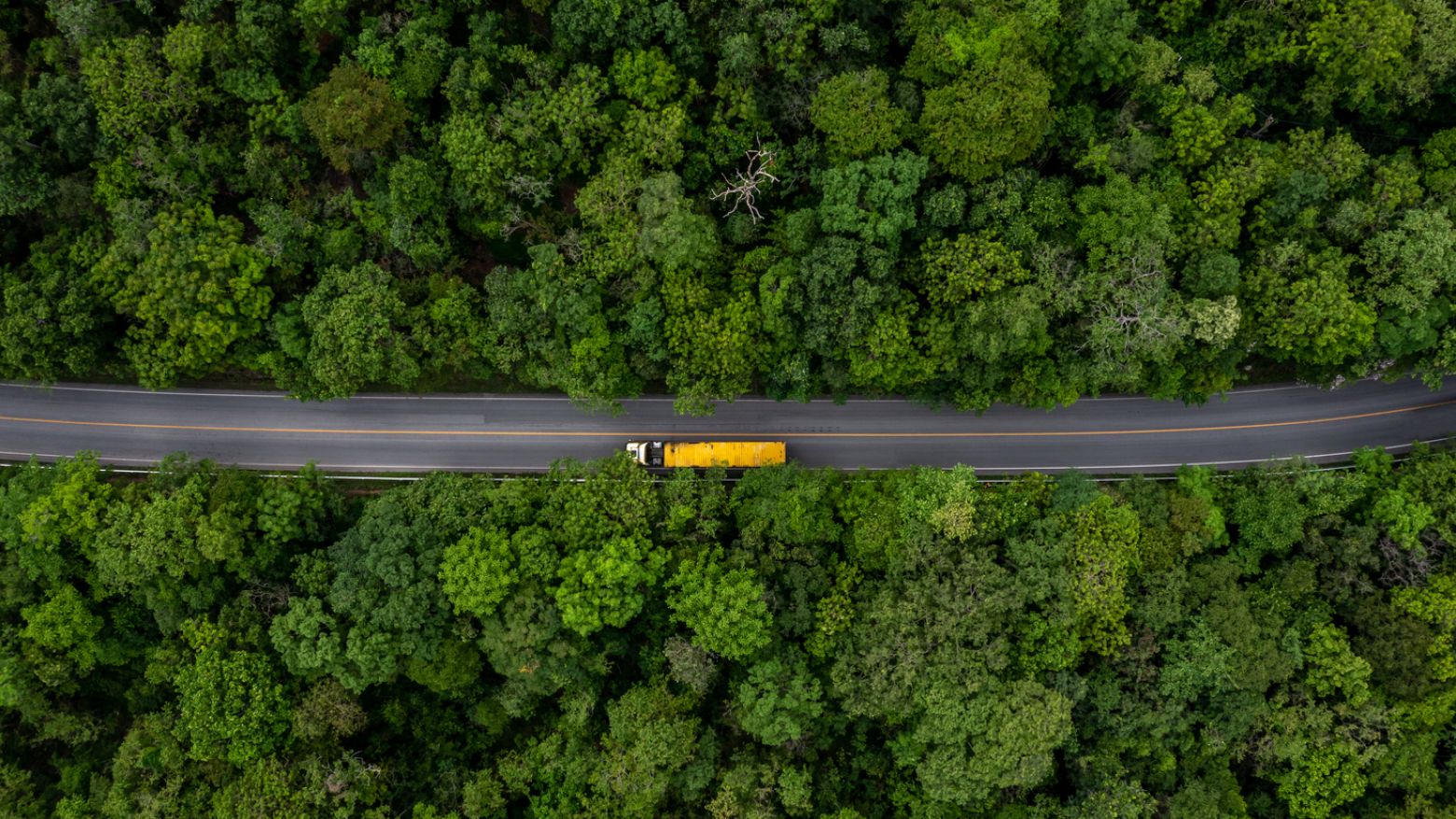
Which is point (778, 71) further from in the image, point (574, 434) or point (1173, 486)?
point (1173, 486)

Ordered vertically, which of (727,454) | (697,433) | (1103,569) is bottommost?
(1103,569)

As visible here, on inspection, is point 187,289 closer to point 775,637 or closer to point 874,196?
point 874,196

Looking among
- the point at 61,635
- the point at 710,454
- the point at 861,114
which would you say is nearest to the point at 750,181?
the point at 861,114

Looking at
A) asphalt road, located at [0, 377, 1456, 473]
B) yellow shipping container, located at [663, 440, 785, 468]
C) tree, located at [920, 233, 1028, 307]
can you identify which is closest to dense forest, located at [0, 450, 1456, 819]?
yellow shipping container, located at [663, 440, 785, 468]

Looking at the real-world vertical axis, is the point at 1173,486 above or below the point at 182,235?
below

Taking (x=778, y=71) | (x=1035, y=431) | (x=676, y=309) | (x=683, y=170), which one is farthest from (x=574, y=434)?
(x=1035, y=431)

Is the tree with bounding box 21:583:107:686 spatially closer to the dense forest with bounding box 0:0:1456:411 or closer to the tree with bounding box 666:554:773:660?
the dense forest with bounding box 0:0:1456:411

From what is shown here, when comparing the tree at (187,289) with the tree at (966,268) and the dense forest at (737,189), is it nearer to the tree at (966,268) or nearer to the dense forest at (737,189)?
the dense forest at (737,189)
